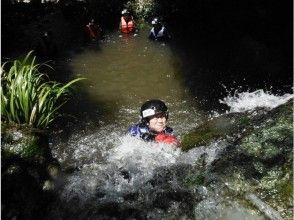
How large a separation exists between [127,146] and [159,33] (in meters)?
7.07

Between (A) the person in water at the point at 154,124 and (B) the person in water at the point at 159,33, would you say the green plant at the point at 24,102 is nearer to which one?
(A) the person in water at the point at 154,124

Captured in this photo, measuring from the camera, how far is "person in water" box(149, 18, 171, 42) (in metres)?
12.6

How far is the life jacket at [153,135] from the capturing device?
5824 mm

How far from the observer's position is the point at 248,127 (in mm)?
5828

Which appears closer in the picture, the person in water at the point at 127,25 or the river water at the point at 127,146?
the river water at the point at 127,146

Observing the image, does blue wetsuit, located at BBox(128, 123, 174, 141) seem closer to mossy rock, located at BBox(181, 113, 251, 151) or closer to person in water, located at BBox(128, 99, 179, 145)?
person in water, located at BBox(128, 99, 179, 145)

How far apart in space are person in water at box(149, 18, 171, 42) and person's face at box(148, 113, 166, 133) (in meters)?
7.22

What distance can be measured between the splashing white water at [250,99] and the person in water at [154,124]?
3495mm

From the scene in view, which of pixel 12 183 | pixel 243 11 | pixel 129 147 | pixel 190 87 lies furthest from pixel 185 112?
pixel 243 11

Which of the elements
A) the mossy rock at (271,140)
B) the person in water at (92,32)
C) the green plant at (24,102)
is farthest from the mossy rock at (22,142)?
the person in water at (92,32)

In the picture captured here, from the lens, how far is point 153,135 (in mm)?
5973

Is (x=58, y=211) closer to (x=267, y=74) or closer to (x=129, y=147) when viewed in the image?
(x=129, y=147)

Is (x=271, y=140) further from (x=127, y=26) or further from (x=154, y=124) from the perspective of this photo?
(x=127, y=26)

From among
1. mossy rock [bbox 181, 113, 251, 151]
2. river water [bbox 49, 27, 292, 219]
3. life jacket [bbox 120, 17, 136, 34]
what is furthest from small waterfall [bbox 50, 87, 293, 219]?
life jacket [bbox 120, 17, 136, 34]
